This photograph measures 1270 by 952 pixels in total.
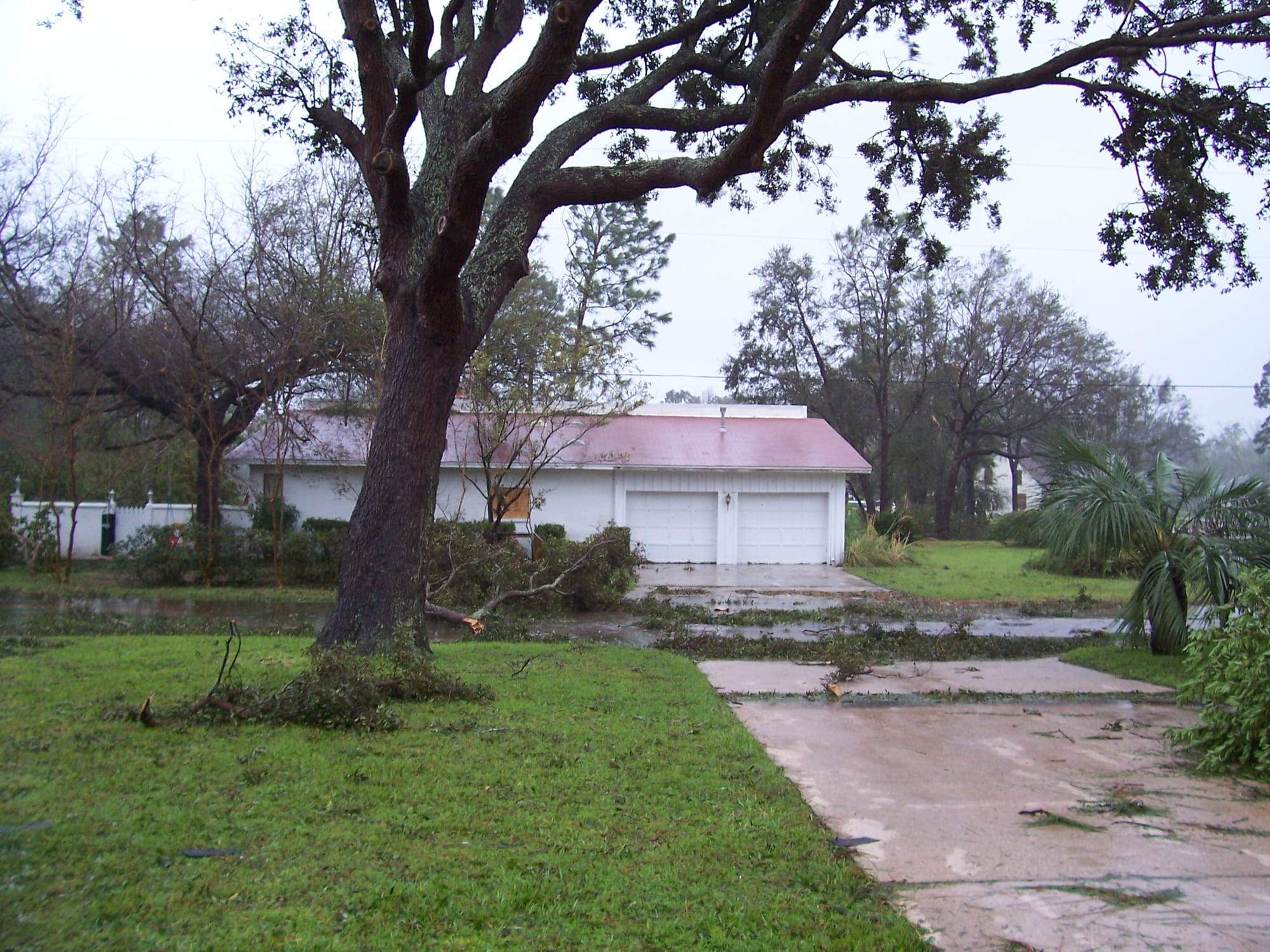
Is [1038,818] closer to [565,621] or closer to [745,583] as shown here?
[565,621]

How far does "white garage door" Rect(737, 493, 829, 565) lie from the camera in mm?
26500

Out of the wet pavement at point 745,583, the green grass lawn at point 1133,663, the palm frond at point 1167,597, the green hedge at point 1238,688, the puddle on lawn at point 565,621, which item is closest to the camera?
the green hedge at point 1238,688

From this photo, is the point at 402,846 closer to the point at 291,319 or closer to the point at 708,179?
the point at 708,179

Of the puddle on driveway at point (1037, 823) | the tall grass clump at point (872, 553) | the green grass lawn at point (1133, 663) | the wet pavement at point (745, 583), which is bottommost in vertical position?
the puddle on driveway at point (1037, 823)

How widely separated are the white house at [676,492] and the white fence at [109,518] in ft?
6.24

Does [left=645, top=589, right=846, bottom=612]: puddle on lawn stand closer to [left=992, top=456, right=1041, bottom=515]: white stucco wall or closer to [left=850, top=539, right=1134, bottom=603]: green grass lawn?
[left=850, top=539, right=1134, bottom=603]: green grass lawn

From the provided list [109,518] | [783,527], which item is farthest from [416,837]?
[783,527]

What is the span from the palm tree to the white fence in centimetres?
1865

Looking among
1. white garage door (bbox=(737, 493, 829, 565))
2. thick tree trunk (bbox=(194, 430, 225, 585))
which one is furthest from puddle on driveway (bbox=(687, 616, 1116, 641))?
white garage door (bbox=(737, 493, 829, 565))

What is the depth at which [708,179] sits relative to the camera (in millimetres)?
9016

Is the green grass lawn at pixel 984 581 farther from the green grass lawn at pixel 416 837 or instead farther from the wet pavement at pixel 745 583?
the green grass lawn at pixel 416 837

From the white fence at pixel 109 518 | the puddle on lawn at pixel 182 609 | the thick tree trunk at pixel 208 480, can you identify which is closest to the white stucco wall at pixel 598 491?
the white fence at pixel 109 518

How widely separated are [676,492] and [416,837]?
2177 centimetres

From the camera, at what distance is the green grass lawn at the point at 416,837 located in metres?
3.64
